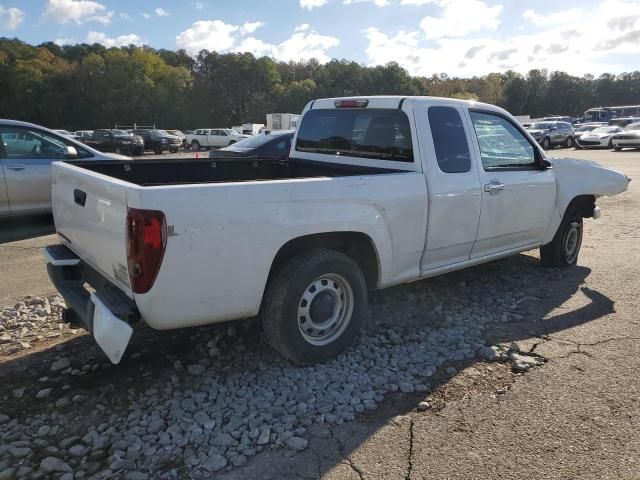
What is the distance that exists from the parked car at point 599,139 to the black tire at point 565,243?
90.3 feet

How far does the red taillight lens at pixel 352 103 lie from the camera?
4473 millimetres

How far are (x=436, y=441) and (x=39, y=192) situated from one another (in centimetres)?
725

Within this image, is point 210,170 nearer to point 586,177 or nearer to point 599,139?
point 586,177

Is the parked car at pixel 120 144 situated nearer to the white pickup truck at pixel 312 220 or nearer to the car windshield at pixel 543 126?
the car windshield at pixel 543 126

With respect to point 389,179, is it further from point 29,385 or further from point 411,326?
point 29,385

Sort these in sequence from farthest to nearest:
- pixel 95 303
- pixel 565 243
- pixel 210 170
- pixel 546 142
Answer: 1. pixel 546 142
2. pixel 565 243
3. pixel 210 170
4. pixel 95 303

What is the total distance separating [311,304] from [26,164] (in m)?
6.28

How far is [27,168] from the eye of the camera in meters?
7.62

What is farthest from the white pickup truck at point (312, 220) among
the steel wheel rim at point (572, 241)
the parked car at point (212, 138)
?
the parked car at point (212, 138)

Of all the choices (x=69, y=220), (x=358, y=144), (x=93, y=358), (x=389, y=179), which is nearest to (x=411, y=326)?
(x=389, y=179)

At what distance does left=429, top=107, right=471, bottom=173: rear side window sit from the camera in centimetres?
412

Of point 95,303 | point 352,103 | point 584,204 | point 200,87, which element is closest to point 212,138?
point 584,204

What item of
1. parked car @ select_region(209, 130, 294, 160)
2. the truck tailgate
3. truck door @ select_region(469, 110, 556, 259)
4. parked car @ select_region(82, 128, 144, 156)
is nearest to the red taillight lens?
truck door @ select_region(469, 110, 556, 259)

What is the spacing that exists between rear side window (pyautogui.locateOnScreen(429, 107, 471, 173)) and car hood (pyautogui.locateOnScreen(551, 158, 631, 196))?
66.5 inches
